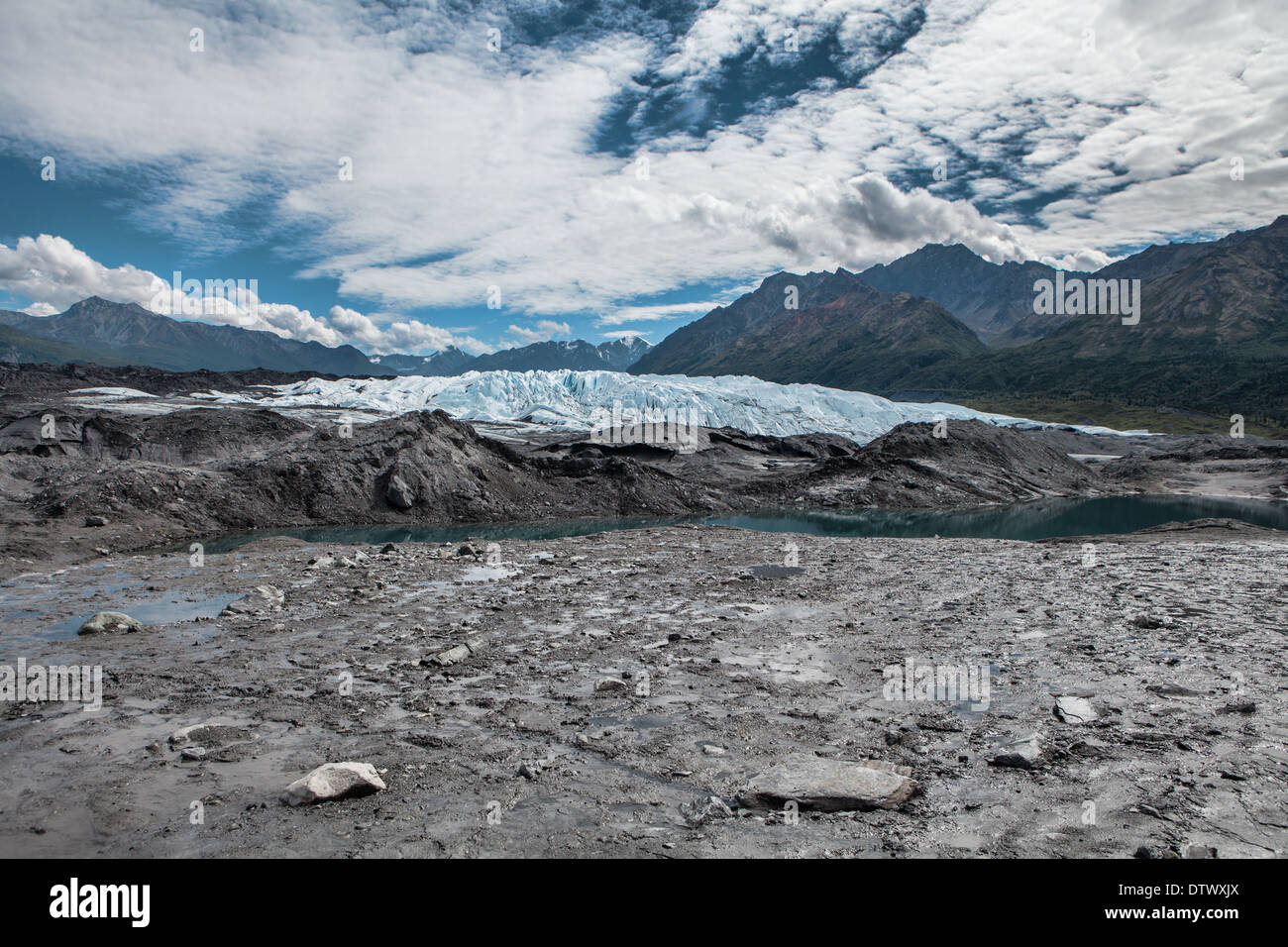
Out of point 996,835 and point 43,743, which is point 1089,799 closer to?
point 996,835

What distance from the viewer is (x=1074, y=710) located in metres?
7.20

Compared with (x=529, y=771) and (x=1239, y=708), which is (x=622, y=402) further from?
(x=529, y=771)

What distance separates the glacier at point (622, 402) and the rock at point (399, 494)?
176 ft

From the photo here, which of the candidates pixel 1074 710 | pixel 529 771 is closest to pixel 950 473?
pixel 1074 710

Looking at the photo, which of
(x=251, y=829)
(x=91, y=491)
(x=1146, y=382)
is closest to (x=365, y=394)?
(x=91, y=491)

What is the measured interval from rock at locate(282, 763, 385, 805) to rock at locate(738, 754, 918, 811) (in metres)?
3.08

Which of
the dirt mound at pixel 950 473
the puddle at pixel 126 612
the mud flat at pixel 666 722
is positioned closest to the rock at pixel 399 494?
the mud flat at pixel 666 722

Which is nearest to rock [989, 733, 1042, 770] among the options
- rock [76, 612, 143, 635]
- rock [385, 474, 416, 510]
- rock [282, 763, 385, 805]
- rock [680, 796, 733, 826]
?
rock [680, 796, 733, 826]

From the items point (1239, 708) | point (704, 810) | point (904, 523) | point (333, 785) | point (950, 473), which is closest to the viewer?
point (704, 810)

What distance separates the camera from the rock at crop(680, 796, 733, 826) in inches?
204

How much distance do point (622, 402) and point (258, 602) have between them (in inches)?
3570

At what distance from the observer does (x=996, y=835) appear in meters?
4.81

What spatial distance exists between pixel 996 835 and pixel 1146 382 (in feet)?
638
